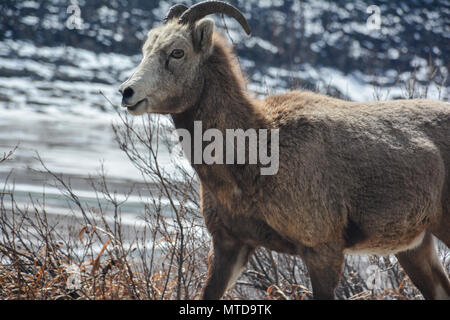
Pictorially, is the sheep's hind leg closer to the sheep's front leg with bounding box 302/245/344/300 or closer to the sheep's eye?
the sheep's front leg with bounding box 302/245/344/300

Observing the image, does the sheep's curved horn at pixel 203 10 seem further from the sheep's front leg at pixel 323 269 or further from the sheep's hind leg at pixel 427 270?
the sheep's hind leg at pixel 427 270

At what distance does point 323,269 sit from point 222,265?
74 cm

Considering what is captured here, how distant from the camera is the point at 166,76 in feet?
13.1

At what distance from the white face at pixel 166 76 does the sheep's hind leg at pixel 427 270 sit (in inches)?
88.4

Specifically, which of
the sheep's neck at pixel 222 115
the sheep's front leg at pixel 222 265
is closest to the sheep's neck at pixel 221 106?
the sheep's neck at pixel 222 115

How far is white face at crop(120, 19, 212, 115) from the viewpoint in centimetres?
384

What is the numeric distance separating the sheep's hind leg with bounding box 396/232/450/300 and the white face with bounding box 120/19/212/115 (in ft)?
7.37

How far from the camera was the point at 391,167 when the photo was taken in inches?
163

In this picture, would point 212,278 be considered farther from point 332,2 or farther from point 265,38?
point 332,2

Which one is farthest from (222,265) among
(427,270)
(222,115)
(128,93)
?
(427,270)

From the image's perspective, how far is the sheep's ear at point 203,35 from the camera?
4152mm

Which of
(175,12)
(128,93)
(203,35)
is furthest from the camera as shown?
(175,12)

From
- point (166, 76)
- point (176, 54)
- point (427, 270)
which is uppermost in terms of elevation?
point (176, 54)

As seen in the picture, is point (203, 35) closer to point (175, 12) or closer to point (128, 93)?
point (175, 12)
